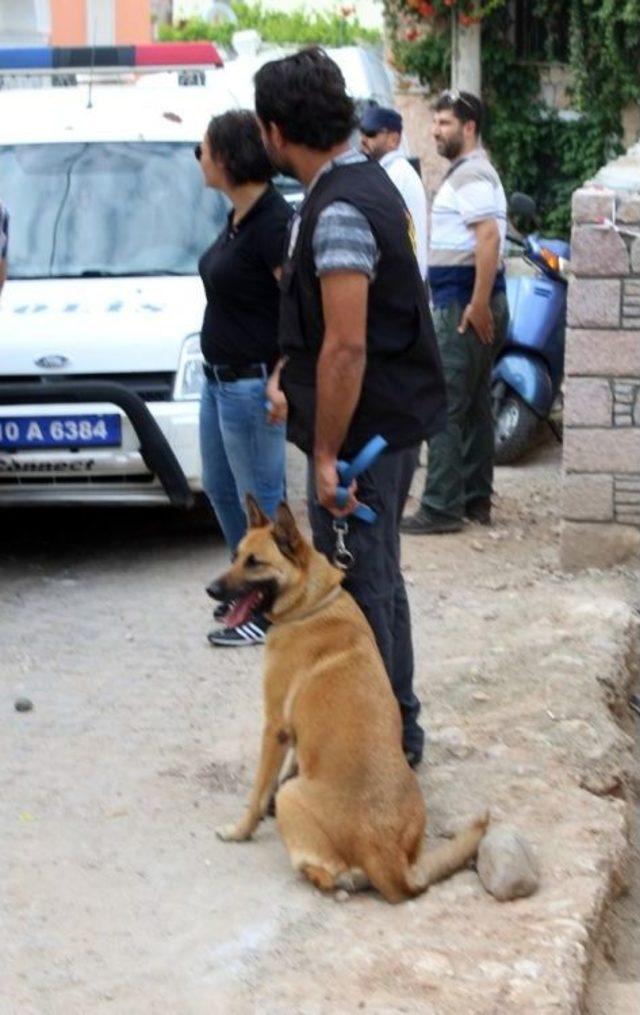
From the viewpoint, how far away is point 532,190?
18.6 meters

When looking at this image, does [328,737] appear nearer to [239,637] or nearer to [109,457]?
[239,637]

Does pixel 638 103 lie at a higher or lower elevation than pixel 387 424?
lower

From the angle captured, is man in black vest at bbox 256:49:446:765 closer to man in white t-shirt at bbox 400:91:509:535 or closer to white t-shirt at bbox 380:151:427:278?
man in white t-shirt at bbox 400:91:509:535

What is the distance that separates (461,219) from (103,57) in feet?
8.00

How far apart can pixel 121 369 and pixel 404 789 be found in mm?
3796

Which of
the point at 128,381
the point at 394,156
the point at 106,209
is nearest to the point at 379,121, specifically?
the point at 394,156

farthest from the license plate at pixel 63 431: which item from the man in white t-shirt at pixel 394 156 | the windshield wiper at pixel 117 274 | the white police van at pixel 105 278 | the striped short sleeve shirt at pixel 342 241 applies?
the striped short sleeve shirt at pixel 342 241

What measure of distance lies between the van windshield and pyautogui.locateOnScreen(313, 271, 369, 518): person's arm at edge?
13.2 feet

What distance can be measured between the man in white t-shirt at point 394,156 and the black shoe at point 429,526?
1146mm

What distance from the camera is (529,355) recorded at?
1055cm

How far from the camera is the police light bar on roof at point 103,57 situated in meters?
9.57

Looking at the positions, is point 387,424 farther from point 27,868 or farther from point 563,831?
point 27,868

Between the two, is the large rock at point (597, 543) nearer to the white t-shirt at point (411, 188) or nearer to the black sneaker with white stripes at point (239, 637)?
the white t-shirt at point (411, 188)

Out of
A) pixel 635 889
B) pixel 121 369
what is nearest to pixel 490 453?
pixel 121 369
